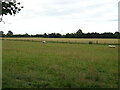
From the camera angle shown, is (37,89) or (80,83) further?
(80,83)

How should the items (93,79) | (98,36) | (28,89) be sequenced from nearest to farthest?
(28,89) → (93,79) → (98,36)

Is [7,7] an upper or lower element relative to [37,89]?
upper

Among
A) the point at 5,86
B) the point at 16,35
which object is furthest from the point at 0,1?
the point at 16,35

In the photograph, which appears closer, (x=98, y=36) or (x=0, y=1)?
(x=0, y=1)

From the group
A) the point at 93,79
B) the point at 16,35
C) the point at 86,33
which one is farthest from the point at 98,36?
the point at 93,79

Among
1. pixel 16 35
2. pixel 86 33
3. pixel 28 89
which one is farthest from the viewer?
pixel 16 35

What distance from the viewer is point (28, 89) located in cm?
861

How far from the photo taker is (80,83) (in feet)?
32.7

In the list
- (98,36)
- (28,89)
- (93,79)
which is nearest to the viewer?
(28,89)

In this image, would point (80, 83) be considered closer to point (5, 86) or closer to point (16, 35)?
point (5, 86)

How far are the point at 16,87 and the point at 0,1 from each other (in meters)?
3.47

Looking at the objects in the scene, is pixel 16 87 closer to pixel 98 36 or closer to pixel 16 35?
pixel 98 36

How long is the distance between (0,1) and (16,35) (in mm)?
163421

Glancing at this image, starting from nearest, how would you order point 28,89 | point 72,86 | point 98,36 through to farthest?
point 28,89, point 72,86, point 98,36
